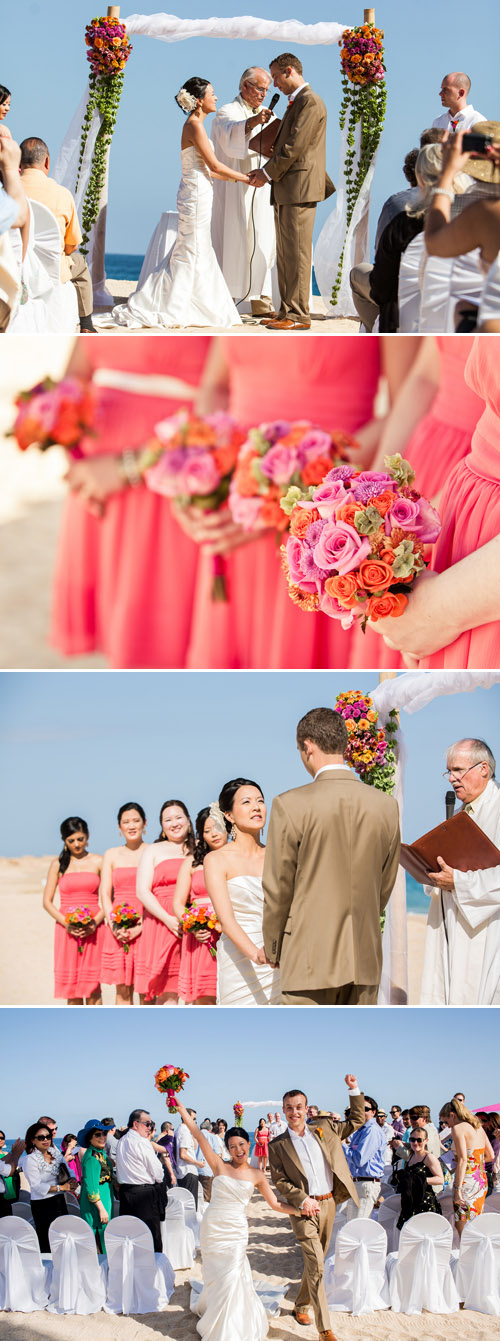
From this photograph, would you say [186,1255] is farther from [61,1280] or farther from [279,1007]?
[279,1007]

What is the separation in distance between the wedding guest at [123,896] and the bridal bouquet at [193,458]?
1.06 m

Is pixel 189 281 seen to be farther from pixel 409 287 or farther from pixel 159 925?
pixel 159 925

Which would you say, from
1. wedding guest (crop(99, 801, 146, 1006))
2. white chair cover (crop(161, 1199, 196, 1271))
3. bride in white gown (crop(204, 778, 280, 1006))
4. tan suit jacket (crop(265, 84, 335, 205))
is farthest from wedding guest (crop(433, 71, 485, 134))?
white chair cover (crop(161, 1199, 196, 1271))

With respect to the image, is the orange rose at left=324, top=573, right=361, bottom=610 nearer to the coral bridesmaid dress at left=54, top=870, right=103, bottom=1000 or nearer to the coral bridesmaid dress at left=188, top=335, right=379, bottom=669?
the coral bridesmaid dress at left=188, top=335, right=379, bottom=669

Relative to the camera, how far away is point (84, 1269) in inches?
173

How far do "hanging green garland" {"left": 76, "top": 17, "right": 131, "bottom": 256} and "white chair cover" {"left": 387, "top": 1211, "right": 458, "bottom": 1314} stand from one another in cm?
374

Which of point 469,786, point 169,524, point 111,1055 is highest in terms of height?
point 169,524

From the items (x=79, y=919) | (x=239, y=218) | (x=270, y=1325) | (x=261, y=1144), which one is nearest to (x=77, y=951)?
(x=79, y=919)

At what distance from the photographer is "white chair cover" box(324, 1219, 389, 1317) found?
4414mm

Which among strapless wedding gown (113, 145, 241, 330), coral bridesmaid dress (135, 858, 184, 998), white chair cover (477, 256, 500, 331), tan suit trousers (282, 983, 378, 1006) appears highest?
strapless wedding gown (113, 145, 241, 330)

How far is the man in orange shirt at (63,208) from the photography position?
4509 mm

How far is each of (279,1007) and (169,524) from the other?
5.40ft

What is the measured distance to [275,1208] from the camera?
4.27 m

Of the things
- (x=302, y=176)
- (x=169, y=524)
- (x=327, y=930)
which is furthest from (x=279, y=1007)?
(x=302, y=176)
